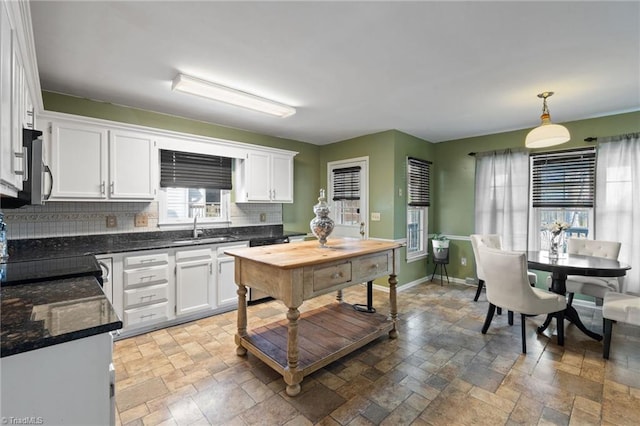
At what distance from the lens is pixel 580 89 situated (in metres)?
2.96

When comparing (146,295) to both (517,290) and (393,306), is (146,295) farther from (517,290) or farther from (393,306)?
(517,290)

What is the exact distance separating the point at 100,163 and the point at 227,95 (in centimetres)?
151

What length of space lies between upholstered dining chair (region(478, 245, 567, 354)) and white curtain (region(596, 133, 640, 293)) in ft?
5.49

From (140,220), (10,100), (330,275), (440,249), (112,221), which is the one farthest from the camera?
(440,249)

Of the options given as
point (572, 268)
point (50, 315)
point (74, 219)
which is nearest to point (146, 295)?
point (74, 219)

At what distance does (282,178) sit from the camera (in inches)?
182

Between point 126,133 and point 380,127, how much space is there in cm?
330

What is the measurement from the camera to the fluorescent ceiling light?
2.63 meters

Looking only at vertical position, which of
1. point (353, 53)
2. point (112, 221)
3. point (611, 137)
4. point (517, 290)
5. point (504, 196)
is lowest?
point (517, 290)

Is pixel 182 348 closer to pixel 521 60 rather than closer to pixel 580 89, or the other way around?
pixel 521 60

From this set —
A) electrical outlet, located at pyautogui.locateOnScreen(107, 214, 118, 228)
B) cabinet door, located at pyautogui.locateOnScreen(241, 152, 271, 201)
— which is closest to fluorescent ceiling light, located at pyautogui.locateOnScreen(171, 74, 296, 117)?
cabinet door, located at pyautogui.locateOnScreen(241, 152, 271, 201)

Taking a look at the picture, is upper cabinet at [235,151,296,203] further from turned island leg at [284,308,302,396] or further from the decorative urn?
turned island leg at [284,308,302,396]

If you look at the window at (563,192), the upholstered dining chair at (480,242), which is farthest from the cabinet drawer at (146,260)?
the window at (563,192)

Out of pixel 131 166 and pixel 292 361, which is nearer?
pixel 292 361
